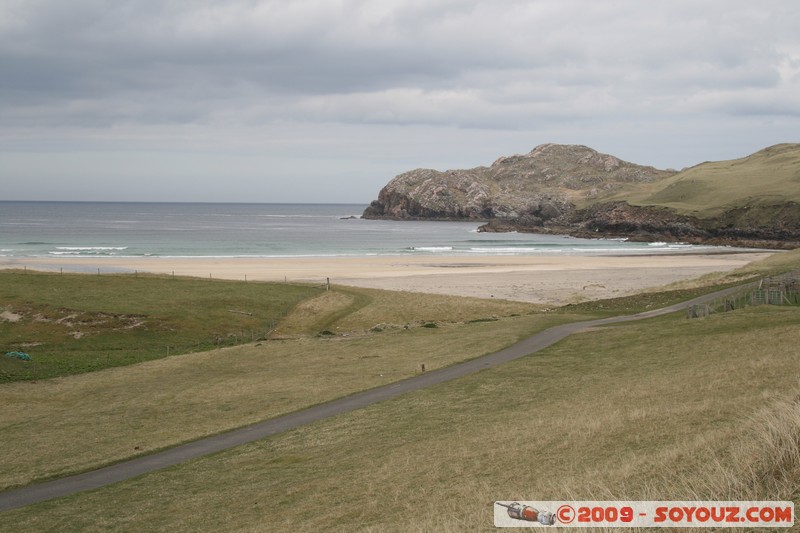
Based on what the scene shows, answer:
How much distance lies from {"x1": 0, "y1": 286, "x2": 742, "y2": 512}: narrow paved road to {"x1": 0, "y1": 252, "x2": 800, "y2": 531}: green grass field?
30.5 inches

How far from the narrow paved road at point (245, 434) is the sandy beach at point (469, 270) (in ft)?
99.7

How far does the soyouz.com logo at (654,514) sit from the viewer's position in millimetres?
9844

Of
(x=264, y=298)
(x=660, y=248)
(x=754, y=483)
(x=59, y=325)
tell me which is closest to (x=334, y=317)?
(x=264, y=298)

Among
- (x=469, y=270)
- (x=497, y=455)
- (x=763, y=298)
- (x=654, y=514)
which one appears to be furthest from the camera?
(x=469, y=270)

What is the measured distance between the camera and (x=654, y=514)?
1064cm

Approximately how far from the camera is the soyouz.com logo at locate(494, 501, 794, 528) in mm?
9844

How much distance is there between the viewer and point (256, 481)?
20.2m

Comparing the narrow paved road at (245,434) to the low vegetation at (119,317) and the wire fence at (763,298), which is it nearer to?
the wire fence at (763,298)

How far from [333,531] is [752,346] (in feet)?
68.0

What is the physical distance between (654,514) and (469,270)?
87.2 m

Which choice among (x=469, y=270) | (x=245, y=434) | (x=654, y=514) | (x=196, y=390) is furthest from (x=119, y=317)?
(x=469, y=270)

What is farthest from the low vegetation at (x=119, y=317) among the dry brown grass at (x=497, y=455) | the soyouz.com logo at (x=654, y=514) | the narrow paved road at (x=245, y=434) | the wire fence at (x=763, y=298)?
the soyouz.com logo at (x=654, y=514)

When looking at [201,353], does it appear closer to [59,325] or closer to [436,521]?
[59,325]

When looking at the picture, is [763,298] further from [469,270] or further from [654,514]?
[469,270]
